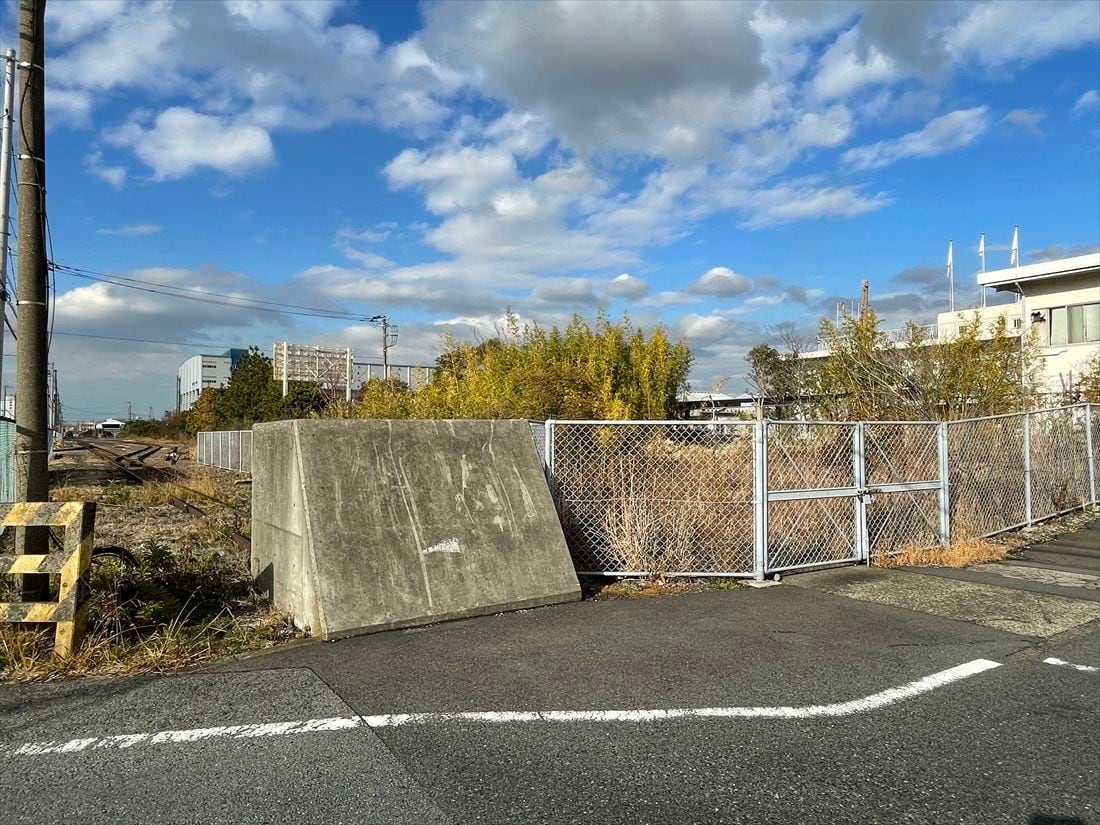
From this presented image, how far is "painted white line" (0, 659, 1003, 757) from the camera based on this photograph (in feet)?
11.7

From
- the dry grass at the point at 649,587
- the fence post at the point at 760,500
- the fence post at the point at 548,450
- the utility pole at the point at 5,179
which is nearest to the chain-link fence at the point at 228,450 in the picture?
the utility pole at the point at 5,179

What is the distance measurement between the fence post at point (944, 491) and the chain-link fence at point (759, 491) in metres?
0.01

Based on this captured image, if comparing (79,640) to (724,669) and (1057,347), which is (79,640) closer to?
(724,669)

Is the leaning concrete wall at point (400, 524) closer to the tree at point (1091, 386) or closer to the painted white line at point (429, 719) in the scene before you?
the painted white line at point (429, 719)

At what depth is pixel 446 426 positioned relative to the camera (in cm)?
677

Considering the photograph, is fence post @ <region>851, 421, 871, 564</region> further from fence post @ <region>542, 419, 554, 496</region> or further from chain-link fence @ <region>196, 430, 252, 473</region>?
chain-link fence @ <region>196, 430, 252, 473</region>

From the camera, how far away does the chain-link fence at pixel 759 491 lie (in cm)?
734

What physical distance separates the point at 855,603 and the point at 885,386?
8580mm

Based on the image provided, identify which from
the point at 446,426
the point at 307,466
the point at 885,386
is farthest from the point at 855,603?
the point at 885,386

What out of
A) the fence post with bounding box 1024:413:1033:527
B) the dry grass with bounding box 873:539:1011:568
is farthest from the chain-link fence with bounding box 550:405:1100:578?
the fence post with bounding box 1024:413:1033:527

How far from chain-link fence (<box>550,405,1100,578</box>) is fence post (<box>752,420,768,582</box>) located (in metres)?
0.01

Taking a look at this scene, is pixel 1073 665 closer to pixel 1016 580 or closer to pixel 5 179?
pixel 1016 580

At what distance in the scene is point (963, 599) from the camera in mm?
6562

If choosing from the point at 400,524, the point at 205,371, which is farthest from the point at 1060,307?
the point at 205,371
